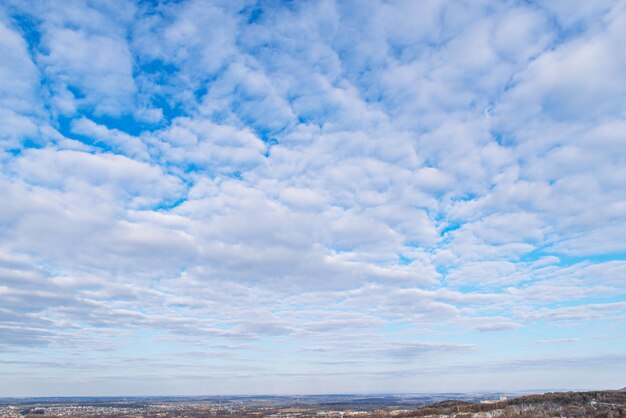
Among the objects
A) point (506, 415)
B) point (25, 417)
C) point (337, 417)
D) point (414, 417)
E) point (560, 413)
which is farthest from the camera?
point (25, 417)

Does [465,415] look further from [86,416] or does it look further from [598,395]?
→ [86,416]

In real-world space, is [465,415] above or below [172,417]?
above

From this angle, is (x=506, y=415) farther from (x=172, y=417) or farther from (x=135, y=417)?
(x=135, y=417)

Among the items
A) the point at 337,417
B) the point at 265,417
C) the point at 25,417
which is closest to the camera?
the point at 337,417

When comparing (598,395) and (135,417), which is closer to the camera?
(598,395)

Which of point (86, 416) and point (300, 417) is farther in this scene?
point (86, 416)

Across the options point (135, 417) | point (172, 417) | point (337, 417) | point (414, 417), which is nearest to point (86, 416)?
point (135, 417)

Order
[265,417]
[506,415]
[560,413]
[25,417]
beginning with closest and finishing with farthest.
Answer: [560,413], [506,415], [265,417], [25,417]

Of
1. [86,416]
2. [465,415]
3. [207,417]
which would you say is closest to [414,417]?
[465,415]

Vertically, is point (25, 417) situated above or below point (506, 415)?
below
